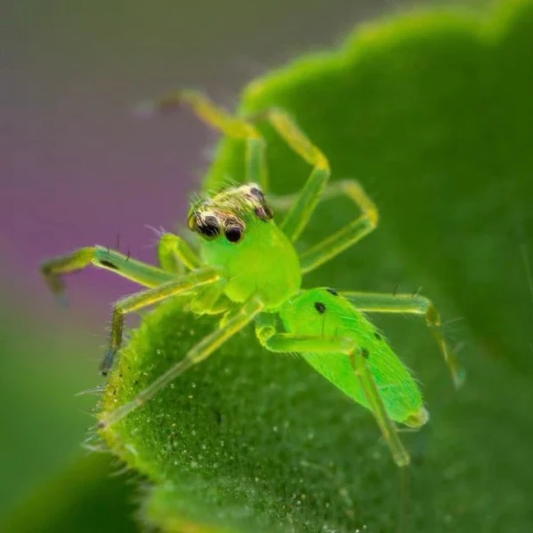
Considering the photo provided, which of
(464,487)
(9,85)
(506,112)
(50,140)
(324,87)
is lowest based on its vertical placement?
(464,487)

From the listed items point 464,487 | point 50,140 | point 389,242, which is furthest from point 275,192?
point 50,140

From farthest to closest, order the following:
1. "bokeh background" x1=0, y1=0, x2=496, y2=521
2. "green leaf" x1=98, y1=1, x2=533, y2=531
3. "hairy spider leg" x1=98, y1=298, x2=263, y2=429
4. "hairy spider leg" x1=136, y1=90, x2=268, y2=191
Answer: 1. "bokeh background" x1=0, y1=0, x2=496, y2=521
2. "hairy spider leg" x1=136, y1=90, x2=268, y2=191
3. "green leaf" x1=98, y1=1, x2=533, y2=531
4. "hairy spider leg" x1=98, y1=298, x2=263, y2=429

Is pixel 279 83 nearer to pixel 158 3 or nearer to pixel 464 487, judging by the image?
pixel 464 487

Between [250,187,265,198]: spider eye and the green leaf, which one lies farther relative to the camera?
[250,187,265,198]: spider eye

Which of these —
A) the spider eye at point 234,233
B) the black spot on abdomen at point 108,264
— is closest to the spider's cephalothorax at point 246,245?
the spider eye at point 234,233

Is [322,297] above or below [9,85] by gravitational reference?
below

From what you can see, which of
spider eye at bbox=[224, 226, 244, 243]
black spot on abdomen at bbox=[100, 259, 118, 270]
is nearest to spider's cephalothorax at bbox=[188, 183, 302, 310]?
spider eye at bbox=[224, 226, 244, 243]

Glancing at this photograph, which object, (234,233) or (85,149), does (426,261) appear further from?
(85,149)

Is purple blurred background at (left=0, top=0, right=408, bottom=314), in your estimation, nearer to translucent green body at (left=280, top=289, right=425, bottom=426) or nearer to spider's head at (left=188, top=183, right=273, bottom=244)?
spider's head at (left=188, top=183, right=273, bottom=244)
